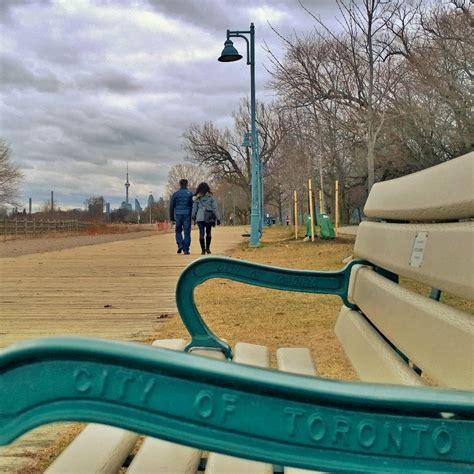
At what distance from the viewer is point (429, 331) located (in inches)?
51.5

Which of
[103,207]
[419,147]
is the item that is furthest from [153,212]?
[419,147]

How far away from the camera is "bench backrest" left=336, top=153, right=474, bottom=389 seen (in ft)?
3.82

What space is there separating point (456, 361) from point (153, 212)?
9190cm

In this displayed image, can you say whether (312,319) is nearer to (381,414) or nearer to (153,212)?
(381,414)

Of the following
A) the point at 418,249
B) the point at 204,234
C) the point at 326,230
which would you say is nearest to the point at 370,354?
the point at 418,249

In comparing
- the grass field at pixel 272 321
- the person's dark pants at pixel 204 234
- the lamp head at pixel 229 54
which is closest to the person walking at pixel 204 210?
the person's dark pants at pixel 204 234

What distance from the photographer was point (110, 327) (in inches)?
200

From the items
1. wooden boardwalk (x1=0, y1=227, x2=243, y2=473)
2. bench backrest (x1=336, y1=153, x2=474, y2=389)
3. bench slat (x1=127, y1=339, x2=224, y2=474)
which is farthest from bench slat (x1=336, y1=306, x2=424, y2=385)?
wooden boardwalk (x1=0, y1=227, x2=243, y2=473)

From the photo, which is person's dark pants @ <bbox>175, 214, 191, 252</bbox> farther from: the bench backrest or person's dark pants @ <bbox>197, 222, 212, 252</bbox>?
the bench backrest

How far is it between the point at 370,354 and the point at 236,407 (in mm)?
1203

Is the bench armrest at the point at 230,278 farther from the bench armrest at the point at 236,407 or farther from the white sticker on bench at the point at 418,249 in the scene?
the bench armrest at the point at 236,407

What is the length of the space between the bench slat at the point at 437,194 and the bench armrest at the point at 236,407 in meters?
0.60

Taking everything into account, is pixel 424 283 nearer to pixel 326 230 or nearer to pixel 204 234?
pixel 204 234

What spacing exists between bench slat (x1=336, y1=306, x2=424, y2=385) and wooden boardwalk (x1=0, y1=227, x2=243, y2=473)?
1.33 m
